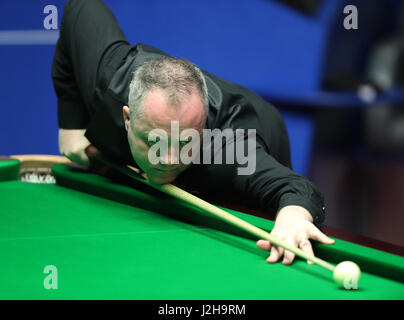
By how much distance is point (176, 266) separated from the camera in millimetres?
1562

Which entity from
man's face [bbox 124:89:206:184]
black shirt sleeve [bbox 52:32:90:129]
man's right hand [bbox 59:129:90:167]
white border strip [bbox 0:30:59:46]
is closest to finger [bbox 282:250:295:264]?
man's face [bbox 124:89:206:184]

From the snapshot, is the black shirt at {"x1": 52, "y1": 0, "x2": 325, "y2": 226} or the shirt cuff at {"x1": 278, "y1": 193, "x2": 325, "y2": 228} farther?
the black shirt at {"x1": 52, "y1": 0, "x2": 325, "y2": 226}

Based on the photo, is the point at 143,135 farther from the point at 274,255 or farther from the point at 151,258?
the point at 274,255

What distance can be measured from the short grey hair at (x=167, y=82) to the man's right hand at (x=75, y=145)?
2.52 ft

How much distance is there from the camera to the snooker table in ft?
4.56

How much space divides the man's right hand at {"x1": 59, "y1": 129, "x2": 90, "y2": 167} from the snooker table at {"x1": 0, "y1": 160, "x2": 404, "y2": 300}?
496 mm

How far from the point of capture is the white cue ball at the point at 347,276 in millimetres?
1394

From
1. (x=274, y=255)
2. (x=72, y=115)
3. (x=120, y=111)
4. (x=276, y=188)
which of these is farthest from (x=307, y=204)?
(x=72, y=115)

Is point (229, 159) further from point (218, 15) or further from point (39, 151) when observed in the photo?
point (39, 151)

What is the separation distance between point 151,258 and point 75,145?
1.35 metres

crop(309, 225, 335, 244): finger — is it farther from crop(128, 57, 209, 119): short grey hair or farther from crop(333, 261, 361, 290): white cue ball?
crop(128, 57, 209, 119): short grey hair

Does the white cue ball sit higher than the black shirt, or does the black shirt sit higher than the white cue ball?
the black shirt

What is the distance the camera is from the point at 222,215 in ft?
6.09
